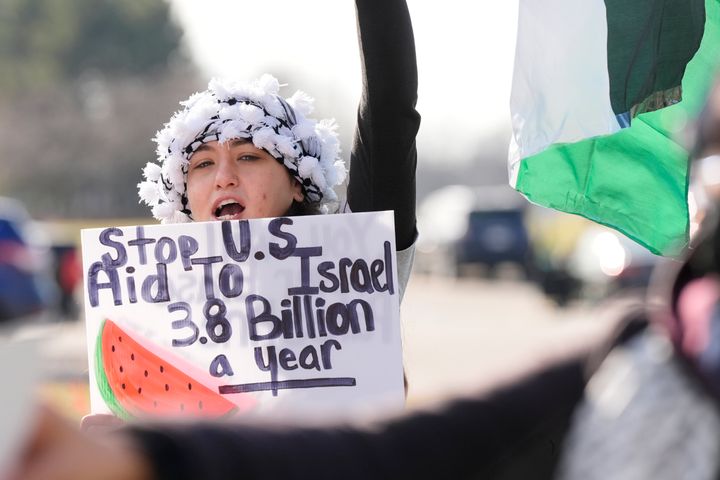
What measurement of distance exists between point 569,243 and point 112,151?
1411 inches

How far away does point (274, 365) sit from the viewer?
8.30 feet

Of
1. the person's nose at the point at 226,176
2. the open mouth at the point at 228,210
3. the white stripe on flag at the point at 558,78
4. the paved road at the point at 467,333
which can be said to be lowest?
the paved road at the point at 467,333

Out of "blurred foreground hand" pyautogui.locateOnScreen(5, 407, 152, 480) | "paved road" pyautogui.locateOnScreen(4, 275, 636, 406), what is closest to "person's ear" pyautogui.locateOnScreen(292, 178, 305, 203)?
"paved road" pyautogui.locateOnScreen(4, 275, 636, 406)

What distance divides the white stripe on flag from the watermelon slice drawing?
1.11m

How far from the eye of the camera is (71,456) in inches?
32.0

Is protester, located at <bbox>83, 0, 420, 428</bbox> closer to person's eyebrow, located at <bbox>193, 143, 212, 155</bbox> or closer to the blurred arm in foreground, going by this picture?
person's eyebrow, located at <bbox>193, 143, 212, 155</bbox>

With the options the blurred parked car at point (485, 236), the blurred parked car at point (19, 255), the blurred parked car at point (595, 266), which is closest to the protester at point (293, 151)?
the blurred parked car at point (19, 255)

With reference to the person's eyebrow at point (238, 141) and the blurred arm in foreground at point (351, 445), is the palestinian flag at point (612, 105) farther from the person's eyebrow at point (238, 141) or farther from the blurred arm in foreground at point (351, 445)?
the blurred arm in foreground at point (351, 445)

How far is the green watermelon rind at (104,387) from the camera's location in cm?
246

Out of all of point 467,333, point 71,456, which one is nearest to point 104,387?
point 71,456

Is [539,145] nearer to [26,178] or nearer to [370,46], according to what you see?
[370,46]

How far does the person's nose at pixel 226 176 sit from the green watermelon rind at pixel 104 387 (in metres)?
0.41

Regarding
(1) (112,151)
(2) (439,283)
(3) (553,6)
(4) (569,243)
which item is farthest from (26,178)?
(3) (553,6)

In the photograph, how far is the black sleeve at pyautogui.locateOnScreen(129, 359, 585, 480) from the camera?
910mm
